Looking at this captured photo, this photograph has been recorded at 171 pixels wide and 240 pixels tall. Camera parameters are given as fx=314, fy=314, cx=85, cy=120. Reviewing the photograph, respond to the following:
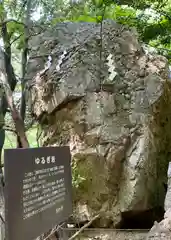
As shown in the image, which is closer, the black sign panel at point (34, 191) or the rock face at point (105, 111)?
the black sign panel at point (34, 191)

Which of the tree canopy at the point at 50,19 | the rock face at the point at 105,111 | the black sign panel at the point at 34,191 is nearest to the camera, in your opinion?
the black sign panel at the point at 34,191

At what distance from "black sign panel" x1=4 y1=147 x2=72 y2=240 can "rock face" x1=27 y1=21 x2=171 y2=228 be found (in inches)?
64.9

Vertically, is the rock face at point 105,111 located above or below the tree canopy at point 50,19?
below

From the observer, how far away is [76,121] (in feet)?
13.1

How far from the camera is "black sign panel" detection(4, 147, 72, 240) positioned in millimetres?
1535

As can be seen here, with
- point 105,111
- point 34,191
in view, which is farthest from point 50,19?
point 34,191

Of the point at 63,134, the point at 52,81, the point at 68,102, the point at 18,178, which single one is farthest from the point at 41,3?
the point at 18,178

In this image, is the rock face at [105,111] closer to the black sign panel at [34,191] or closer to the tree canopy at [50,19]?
the tree canopy at [50,19]

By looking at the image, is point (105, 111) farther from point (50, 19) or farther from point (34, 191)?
point (34, 191)

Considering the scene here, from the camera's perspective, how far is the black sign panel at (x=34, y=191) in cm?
154

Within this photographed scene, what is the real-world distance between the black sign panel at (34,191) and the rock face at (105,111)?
64.9 inches

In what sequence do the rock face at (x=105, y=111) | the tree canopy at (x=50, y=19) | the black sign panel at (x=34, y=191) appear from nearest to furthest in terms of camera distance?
the black sign panel at (x=34, y=191)
the tree canopy at (x=50, y=19)
the rock face at (x=105, y=111)

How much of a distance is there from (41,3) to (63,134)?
1.61 m

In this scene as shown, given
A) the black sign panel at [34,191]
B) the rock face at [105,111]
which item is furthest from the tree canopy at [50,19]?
the black sign panel at [34,191]
